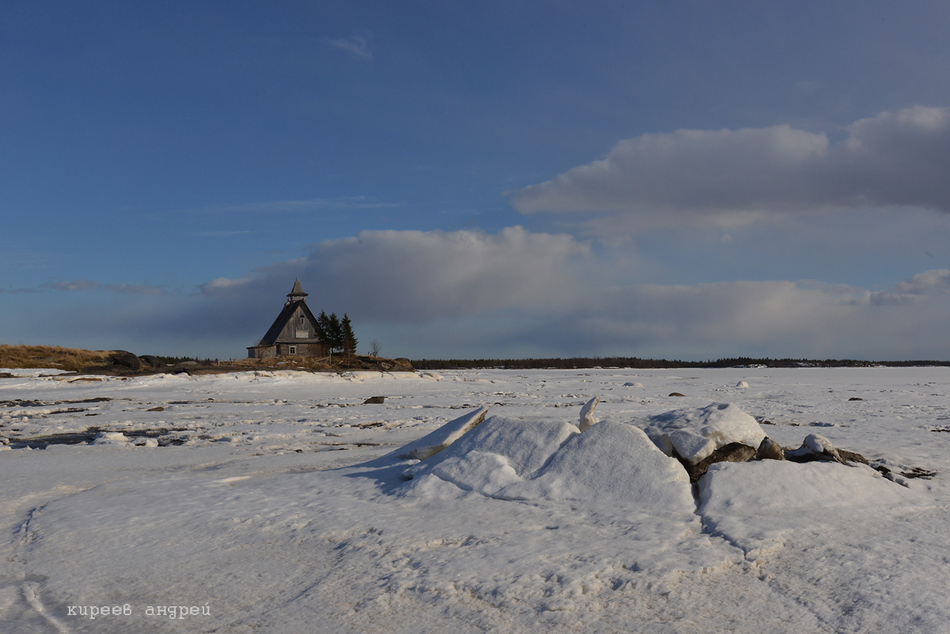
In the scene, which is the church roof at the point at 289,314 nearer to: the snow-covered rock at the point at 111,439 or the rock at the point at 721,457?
the snow-covered rock at the point at 111,439

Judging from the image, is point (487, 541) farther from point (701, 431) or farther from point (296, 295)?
point (296, 295)

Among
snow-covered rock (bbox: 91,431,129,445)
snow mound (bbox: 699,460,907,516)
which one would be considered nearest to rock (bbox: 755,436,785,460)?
→ snow mound (bbox: 699,460,907,516)

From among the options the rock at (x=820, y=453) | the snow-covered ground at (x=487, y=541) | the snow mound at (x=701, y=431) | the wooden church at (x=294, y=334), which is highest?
the wooden church at (x=294, y=334)

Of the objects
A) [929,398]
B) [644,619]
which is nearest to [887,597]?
[644,619]

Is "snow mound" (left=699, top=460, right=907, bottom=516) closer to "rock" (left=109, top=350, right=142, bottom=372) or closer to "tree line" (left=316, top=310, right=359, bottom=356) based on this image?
"rock" (left=109, top=350, right=142, bottom=372)

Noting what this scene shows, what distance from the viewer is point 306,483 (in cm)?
587

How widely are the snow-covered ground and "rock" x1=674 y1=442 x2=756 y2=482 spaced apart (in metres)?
0.23

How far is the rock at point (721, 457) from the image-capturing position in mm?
5324

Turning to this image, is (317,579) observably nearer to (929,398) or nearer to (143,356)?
(929,398)

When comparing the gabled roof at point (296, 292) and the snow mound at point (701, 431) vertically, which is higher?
the gabled roof at point (296, 292)

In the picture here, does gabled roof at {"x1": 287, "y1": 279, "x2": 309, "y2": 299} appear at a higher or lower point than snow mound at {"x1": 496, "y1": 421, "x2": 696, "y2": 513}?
higher

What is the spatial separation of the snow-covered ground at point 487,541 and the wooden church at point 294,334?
3857 centimetres

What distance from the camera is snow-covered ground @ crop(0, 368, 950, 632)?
3.22 metres

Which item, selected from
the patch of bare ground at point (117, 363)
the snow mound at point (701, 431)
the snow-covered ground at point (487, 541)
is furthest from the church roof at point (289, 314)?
the snow mound at point (701, 431)
